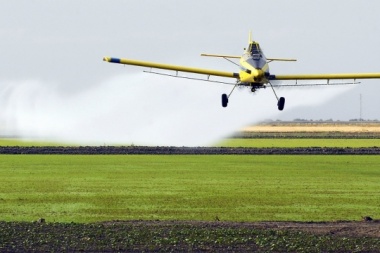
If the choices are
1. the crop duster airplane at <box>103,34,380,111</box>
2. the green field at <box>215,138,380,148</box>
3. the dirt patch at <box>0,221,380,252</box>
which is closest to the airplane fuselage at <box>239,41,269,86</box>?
the crop duster airplane at <box>103,34,380,111</box>

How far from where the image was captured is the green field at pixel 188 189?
30000mm

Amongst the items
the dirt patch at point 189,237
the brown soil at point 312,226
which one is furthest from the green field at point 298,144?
the dirt patch at point 189,237

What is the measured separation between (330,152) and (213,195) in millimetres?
31170

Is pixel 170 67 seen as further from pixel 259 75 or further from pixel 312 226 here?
pixel 312 226

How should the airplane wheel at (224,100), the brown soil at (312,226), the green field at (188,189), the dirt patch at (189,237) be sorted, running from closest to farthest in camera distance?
the dirt patch at (189,237) < the brown soil at (312,226) < the green field at (188,189) < the airplane wheel at (224,100)

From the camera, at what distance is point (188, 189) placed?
37.2 metres

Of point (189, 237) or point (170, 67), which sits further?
point (170, 67)

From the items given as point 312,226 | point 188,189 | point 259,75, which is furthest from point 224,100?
point 312,226

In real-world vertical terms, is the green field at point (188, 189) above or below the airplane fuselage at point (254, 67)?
below

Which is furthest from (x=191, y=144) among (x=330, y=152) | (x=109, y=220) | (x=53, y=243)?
(x=53, y=243)

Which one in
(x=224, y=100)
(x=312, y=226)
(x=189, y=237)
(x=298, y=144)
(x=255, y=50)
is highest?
Result: (x=255, y=50)

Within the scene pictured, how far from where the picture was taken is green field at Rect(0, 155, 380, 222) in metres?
30.0

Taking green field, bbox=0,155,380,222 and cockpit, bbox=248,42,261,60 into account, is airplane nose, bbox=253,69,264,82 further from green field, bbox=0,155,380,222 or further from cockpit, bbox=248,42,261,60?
green field, bbox=0,155,380,222

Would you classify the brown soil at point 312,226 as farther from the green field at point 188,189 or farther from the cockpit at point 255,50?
the cockpit at point 255,50
